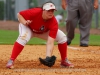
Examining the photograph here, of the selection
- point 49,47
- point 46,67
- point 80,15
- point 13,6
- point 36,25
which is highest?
point 36,25

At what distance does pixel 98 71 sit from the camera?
325 inches

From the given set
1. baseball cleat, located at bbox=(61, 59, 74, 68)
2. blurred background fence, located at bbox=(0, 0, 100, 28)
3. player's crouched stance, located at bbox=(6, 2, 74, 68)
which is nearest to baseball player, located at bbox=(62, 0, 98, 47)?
baseball cleat, located at bbox=(61, 59, 74, 68)

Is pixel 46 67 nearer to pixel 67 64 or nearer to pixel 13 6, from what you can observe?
pixel 67 64

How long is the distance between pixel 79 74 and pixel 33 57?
119 inches

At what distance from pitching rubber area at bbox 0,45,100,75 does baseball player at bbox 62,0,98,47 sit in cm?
126

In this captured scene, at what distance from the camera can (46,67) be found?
8.98 m

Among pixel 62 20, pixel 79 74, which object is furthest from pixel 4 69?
pixel 62 20

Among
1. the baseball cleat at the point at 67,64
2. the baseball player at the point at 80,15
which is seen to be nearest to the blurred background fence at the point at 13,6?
the baseball player at the point at 80,15

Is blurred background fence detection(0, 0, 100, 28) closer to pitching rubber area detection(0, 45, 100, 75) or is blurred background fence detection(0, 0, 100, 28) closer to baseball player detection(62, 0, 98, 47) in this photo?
baseball player detection(62, 0, 98, 47)

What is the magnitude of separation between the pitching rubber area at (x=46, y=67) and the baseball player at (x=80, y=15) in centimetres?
126

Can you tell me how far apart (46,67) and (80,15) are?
209 inches

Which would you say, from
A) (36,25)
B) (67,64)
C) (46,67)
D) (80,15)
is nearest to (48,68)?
(46,67)

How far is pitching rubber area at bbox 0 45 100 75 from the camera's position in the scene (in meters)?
8.10

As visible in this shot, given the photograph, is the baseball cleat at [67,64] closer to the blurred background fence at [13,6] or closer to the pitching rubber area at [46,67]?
the pitching rubber area at [46,67]
